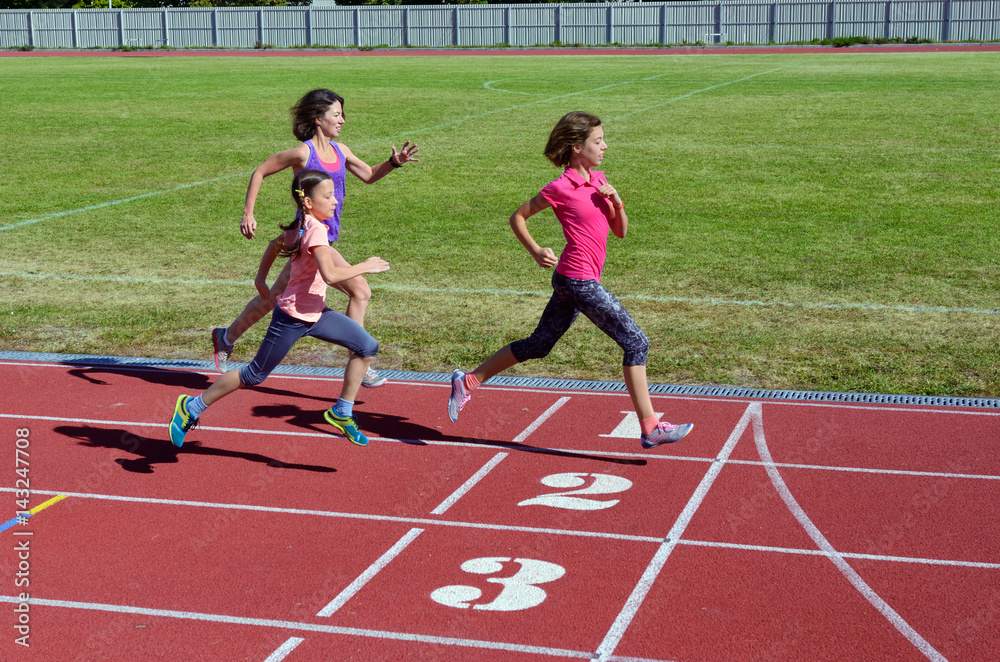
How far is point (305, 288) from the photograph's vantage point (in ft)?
21.7

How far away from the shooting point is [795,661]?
4.57 metres

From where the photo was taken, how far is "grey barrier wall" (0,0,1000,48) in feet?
190

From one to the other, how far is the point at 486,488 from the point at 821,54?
45.9 m

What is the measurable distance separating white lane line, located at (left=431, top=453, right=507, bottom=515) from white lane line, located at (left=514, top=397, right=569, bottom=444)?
1.10 ft

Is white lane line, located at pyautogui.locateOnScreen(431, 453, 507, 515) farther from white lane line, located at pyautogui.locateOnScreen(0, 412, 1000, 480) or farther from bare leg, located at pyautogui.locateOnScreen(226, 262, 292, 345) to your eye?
bare leg, located at pyautogui.locateOnScreen(226, 262, 292, 345)

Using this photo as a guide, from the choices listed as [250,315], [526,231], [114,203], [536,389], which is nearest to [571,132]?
[526,231]

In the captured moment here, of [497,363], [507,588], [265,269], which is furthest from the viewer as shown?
[265,269]

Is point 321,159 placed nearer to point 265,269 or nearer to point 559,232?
point 265,269

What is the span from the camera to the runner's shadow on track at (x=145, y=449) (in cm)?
681

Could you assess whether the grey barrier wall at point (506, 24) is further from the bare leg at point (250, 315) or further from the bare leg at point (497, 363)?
the bare leg at point (497, 363)

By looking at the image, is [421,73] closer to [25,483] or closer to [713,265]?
[713,265]

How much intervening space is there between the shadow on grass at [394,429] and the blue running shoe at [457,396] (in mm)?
154

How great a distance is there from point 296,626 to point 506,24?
6041cm

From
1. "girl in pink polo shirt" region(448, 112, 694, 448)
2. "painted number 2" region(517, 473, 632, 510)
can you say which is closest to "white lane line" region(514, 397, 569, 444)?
"painted number 2" region(517, 473, 632, 510)
